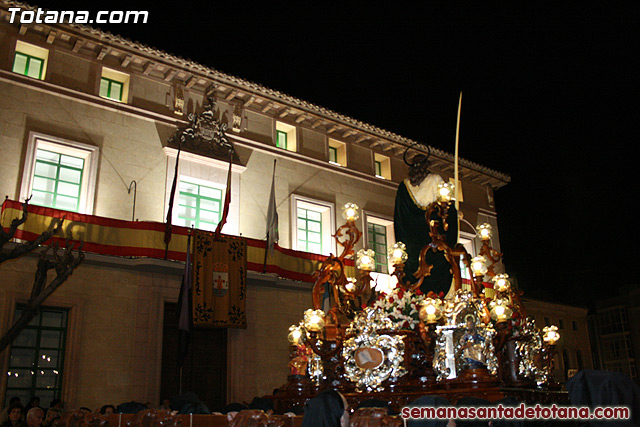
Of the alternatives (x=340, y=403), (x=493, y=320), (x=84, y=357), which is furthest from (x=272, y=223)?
(x=340, y=403)

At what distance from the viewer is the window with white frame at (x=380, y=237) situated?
19.2m

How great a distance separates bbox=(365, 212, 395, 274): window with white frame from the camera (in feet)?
63.1

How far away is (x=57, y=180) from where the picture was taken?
14.0 meters

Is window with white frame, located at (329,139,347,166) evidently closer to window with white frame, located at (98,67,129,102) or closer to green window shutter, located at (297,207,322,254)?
green window shutter, located at (297,207,322,254)

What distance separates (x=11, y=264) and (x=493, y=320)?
10.2 m

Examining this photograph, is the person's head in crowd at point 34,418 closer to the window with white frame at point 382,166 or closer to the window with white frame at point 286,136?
the window with white frame at point 286,136

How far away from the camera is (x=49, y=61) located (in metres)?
14.4

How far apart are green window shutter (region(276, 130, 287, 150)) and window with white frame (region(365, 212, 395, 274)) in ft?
11.9

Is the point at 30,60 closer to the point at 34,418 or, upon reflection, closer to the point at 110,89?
the point at 110,89

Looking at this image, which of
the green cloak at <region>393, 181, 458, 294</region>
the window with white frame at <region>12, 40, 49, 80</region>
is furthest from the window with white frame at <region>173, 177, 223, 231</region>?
the green cloak at <region>393, 181, 458, 294</region>

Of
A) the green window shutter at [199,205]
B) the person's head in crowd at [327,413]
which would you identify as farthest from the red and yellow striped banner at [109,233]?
the person's head in crowd at [327,413]

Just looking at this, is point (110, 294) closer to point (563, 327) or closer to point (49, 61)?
point (49, 61)

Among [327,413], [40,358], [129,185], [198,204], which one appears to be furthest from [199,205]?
[327,413]

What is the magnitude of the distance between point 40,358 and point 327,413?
10.6 m
